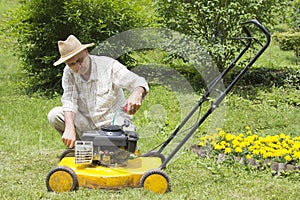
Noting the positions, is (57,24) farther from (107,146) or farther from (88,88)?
(107,146)

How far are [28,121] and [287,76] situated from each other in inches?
169

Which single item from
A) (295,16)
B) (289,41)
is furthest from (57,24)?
(295,16)

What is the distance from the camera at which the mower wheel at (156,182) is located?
358 centimetres

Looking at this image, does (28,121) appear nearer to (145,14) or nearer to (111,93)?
(111,93)

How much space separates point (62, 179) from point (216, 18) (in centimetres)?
505

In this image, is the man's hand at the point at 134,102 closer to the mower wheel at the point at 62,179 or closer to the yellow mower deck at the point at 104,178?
the yellow mower deck at the point at 104,178

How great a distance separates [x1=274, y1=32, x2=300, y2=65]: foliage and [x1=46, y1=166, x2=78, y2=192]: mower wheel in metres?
7.56

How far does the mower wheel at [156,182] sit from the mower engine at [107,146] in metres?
0.21

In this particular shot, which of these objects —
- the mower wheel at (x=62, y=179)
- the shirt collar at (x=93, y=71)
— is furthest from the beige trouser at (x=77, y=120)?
the mower wheel at (x=62, y=179)

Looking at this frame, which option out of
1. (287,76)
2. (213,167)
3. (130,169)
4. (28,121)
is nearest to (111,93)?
(130,169)

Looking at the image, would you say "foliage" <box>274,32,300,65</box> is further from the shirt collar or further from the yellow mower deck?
the yellow mower deck

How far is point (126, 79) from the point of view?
3.85 meters

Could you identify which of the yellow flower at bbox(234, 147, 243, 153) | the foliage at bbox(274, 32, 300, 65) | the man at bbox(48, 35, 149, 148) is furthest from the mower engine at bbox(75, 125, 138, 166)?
the foliage at bbox(274, 32, 300, 65)

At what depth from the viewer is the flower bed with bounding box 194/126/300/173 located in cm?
428
